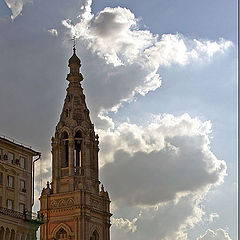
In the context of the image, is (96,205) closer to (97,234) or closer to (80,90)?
(97,234)

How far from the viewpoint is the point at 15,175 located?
10294cm

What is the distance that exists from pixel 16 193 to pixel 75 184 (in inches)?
1776

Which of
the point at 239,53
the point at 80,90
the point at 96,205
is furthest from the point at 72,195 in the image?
the point at 239,53

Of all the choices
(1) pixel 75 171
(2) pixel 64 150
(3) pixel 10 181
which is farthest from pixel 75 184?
(3) pixel 10 181

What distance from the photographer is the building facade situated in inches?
3900

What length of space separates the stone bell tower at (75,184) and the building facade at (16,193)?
127 ft

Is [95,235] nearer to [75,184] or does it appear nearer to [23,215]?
[75,184]

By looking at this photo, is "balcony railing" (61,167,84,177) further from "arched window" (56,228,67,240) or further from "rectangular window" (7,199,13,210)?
"rectangular window" (7,199,13,210)

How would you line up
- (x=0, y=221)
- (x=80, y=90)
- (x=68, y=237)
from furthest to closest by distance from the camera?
(x=80, y=90) → (x=68, y=237) → (x=0, y=221)

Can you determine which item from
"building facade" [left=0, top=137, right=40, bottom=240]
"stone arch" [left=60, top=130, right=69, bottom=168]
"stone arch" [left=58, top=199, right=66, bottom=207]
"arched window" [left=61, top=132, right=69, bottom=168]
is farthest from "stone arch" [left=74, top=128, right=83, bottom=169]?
"building facade" [left=0, top=137, right=40, bottom=240]

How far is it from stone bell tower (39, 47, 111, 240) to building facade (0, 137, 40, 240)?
127ft

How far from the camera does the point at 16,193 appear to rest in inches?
4031

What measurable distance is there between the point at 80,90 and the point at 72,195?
22.7 meters

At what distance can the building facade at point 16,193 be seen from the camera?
99.1 meters
